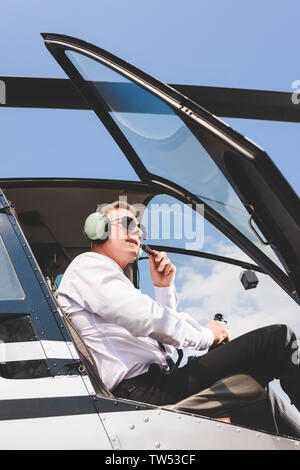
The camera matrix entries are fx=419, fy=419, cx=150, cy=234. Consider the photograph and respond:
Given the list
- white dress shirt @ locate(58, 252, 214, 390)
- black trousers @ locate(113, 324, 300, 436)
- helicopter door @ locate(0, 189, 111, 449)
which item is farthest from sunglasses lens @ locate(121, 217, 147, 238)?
black trousers @ locate(113, 324, 300, 436)

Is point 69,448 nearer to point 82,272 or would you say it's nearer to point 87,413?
point 87,413

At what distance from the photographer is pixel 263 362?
1.65 m

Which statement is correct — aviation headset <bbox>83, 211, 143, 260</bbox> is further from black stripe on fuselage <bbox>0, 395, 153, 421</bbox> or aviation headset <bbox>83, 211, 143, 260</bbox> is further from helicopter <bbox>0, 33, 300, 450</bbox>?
black stripe on fuselage <bbox>0, 395, 153, 421</bbox>

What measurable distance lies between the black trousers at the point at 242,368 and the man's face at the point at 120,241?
0.54 metres

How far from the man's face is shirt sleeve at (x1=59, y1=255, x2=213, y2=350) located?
245 millimetres

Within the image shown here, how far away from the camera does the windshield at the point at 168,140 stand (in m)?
1.63

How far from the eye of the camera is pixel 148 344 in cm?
173

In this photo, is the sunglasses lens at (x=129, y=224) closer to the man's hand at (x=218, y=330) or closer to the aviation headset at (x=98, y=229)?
the aviation headset at (x=98, y=229)

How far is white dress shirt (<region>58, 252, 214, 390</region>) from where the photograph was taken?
1571 mm

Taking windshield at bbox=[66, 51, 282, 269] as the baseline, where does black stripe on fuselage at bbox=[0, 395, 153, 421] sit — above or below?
below

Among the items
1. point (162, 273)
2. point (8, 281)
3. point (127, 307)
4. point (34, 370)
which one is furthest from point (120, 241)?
point (34, 370)
